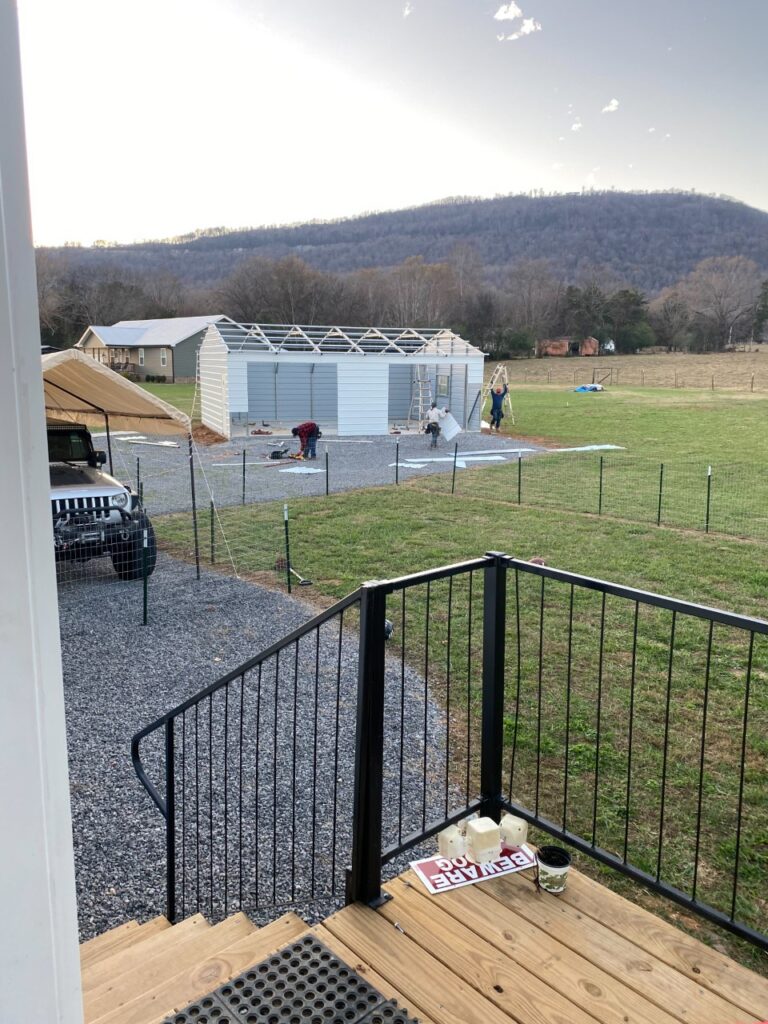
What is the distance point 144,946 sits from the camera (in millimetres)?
2898

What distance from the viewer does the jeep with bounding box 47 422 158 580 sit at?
26.8ft

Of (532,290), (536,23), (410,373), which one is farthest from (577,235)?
(536,23)

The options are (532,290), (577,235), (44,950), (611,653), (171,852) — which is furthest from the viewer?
(577,235)

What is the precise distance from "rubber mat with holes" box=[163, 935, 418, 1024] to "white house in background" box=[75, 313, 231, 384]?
4417 cm

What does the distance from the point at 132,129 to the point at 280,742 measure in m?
4.12

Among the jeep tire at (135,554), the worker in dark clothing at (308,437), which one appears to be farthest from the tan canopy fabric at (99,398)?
the worker in dark clothing at (308,437)

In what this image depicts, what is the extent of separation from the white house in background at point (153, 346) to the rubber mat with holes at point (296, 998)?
44.2 m

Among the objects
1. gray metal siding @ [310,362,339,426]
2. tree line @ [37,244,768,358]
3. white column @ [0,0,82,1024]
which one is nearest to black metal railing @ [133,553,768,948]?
white column @ [0,0,82,1024]

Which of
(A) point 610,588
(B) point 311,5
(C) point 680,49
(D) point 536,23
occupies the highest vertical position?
(D) point 536,23

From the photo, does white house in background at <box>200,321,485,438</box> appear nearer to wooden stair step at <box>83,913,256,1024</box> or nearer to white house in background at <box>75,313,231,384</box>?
white house in background at <box>75,313,231,384</box>

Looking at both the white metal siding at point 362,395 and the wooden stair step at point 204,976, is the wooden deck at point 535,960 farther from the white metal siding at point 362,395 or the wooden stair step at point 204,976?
the white metal siding at point 362,395

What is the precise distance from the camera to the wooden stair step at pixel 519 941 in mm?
2238

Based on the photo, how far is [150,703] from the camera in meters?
5.84

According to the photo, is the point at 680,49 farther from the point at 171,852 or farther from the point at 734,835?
the point at 171,852
